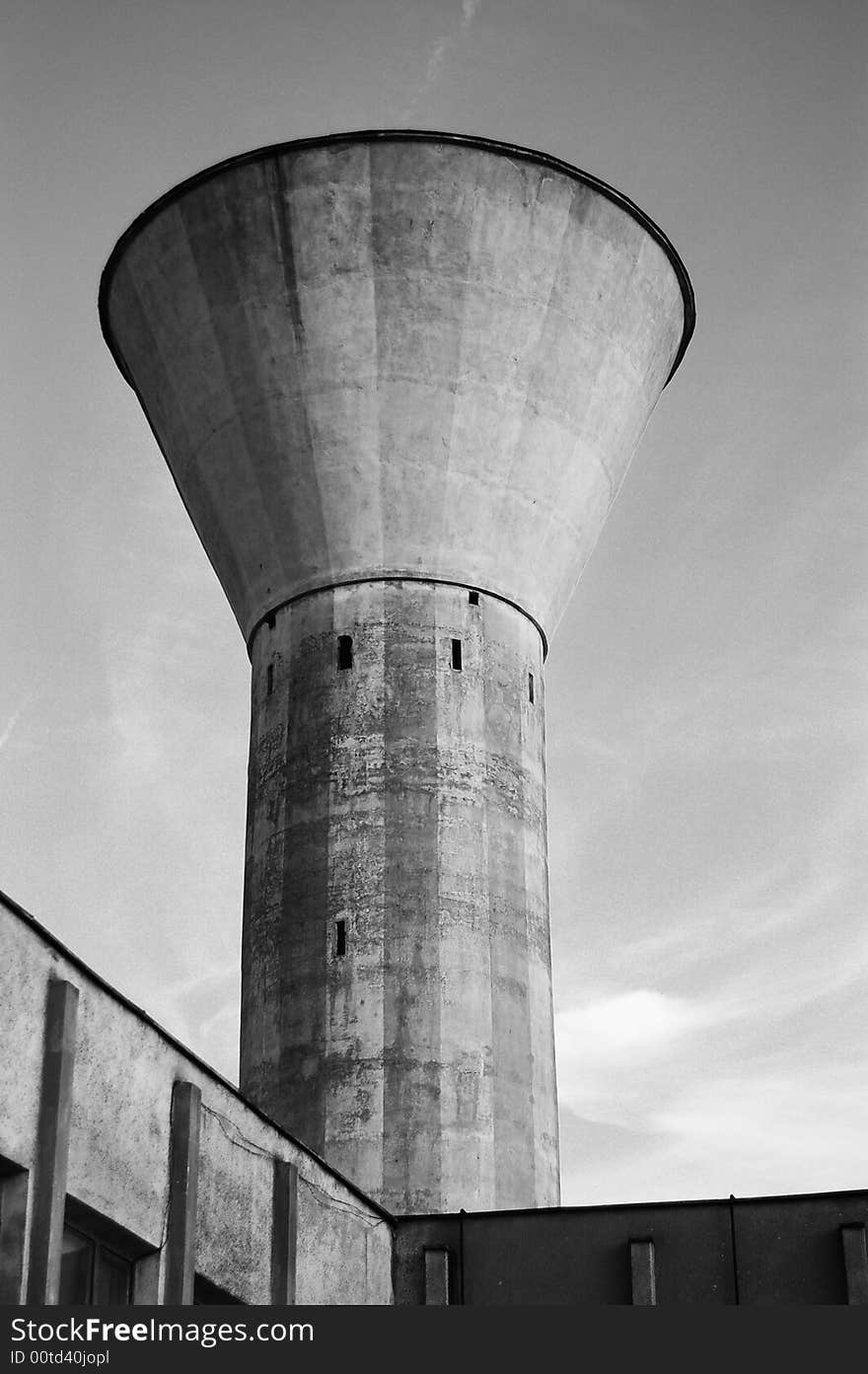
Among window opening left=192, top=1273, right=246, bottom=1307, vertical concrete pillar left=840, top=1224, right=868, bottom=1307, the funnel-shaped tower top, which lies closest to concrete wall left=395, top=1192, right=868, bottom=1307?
vertical concrete pillar left=840, top=1224, right=868, bottom=1307

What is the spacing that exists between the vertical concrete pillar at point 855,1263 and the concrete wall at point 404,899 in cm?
515

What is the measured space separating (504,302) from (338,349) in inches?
100

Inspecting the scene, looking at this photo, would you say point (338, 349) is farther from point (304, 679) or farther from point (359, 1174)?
point (359, 1174)

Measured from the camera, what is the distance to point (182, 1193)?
62.1 feet

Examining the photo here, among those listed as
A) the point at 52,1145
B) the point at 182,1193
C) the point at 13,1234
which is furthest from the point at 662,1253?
the point at 13,1234

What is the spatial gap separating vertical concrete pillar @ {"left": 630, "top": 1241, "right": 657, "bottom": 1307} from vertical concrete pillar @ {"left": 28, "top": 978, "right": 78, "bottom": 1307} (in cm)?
911

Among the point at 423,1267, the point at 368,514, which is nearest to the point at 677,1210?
the point at 423,1267

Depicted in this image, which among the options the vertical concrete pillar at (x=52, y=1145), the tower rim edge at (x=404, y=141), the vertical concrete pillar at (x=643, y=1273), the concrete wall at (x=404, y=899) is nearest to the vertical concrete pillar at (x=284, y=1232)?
the vertical concrete pillar at (x=643, y=1273)

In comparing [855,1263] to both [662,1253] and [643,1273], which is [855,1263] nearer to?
[662,1253]

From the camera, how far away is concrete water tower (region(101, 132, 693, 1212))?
90.7 ft

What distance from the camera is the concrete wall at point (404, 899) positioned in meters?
26.8

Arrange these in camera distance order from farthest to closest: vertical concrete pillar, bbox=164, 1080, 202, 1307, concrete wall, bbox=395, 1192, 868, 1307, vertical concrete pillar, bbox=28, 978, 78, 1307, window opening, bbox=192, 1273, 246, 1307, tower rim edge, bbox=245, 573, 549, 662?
tower rim edge, bbox=245, 573, 549, 662
concrete wall, bbox=395, 1192, 868, 1307
window opening, bbox=192, 1273, 246, 1307
vertical concrete pillar, bbox=164, 1080, 202, 1307
vertical concrete pillar, bbox=28, 978, 78, 1307

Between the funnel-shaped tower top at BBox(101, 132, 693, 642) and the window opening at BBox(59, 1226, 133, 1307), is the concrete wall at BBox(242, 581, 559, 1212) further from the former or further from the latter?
the window opening at BBox(59, 1226, 133, 1307)

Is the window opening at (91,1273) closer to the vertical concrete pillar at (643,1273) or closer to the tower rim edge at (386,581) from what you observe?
the vertical concrete pillar at (643,1273)
